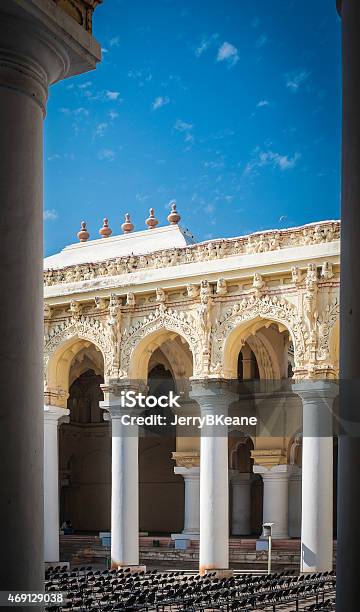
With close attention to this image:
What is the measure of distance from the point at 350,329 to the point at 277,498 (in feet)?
66.8

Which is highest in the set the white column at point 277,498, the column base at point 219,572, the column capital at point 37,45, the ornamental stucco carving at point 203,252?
the ornamental stucco carving at point 203,252

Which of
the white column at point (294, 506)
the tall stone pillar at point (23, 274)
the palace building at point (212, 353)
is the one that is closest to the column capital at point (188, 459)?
the palace building at point (212, 353)

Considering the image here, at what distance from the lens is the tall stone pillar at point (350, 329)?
307cm

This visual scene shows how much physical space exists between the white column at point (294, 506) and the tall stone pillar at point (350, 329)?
21.3 m

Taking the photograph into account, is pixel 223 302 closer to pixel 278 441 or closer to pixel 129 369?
pixel 129 369

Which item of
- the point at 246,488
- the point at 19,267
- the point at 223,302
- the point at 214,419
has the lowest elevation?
the point at 246,488

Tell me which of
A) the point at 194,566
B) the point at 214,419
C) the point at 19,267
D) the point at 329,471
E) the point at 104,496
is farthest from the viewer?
the point at 104,496

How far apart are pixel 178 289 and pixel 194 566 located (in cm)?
751

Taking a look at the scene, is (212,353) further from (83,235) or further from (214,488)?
(83,235)

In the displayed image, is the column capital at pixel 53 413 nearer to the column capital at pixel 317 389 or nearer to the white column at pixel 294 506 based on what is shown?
the column capital at pixel 317 389

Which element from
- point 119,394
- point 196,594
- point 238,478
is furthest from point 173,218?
point 196,594

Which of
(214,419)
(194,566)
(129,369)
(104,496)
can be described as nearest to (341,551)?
(214,419)

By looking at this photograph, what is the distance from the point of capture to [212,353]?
64.0ft

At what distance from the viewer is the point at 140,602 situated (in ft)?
47.0
